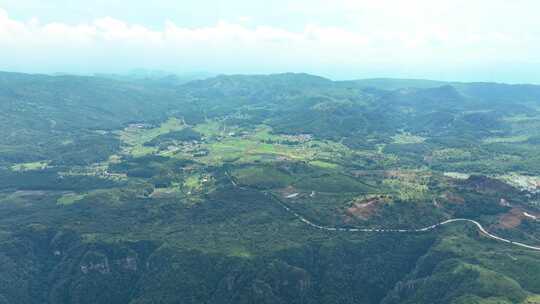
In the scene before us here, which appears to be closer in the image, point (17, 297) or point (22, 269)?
point (17, 297)

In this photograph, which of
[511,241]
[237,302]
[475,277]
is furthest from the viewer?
[511,241]

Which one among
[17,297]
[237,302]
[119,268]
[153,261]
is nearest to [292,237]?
[237,302]

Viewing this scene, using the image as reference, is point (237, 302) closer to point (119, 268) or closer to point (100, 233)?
point (119, 268)

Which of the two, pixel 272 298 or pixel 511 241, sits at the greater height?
pixel 511 241

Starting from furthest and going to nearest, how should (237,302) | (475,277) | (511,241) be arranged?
(511,241) → (237,302) → (475,277)

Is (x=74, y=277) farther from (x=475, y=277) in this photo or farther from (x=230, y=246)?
(x=475, y=277)

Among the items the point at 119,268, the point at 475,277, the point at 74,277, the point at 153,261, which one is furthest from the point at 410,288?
the point at 74,277

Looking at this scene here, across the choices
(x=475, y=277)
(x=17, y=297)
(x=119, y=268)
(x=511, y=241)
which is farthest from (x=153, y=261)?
(x=511, y=241)

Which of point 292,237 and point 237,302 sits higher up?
point 292,237

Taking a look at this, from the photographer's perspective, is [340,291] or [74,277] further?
[74,277]
